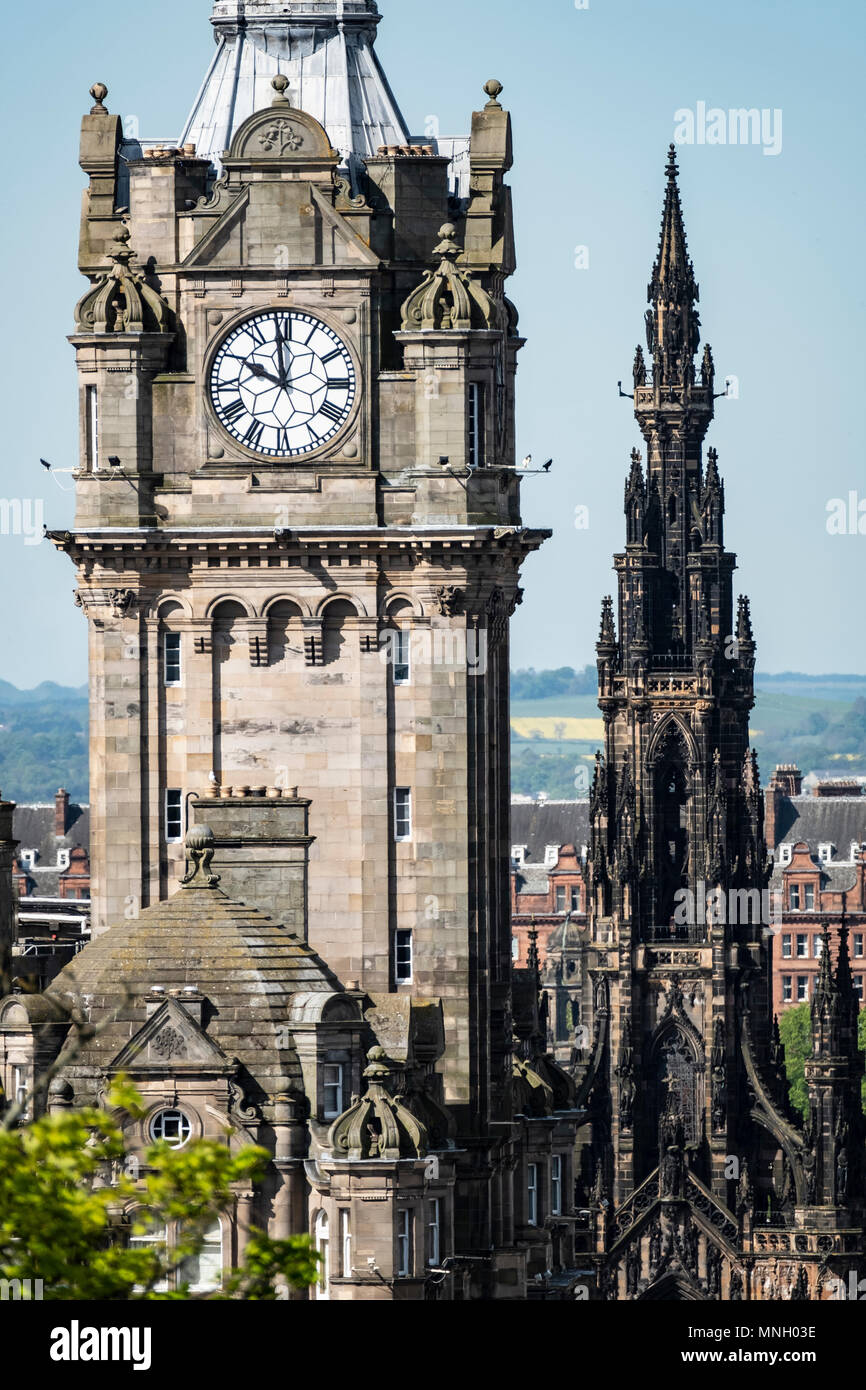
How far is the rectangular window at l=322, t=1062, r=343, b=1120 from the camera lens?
3775 inches

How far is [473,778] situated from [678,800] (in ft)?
285

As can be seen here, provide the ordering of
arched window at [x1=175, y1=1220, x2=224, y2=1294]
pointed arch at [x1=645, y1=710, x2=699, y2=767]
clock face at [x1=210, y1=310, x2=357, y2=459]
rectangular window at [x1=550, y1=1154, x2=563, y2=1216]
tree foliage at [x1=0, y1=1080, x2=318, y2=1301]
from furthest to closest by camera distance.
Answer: pointed arch at [x1=645, y1=710, x2=699, y2=767] → rectangular window at [x1=550, y1=1154, x2=563, y2=1216] → clock face at [x1=210, y1=310, x2=357, y2=459] → arched window at [x1=175, y1=1220, x2=224, y2=1294] → tree foliage at [x1=0, y1=1080, x2=318, y2=1301]

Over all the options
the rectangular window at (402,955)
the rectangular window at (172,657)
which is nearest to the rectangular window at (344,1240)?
the rectangular window at (402,955)

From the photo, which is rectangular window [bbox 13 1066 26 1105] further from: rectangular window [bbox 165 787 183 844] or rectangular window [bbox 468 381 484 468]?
rectangular window [bbox 468 381 484 468]

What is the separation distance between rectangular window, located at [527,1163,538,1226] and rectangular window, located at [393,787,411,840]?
7716 mm

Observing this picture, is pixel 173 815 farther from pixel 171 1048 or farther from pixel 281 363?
pixel 171 1048

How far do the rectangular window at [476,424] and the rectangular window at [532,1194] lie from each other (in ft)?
47.8

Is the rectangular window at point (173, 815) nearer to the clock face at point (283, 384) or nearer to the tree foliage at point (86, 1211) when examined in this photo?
the clock face at point (283, 384)

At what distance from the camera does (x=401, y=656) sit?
112188mm

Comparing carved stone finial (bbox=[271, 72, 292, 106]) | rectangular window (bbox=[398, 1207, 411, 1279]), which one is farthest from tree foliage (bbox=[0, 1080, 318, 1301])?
carved stone finial (bbox=[271, 72, 292, 106])

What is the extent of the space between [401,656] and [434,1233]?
1695 cm

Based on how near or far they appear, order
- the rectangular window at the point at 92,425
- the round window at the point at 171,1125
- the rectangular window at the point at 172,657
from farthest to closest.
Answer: the rectangular window at the point at 172,657, the rectangular window at the point at 92,425, the round window at the point at 171,1125

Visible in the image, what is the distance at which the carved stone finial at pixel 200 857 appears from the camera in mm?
98688
